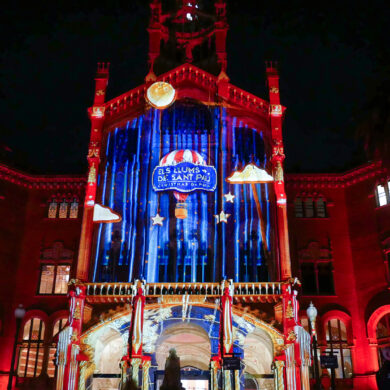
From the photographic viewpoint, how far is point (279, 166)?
117 feet

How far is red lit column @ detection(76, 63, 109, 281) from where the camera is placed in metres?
33.8

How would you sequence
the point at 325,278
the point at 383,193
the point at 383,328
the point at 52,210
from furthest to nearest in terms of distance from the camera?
the point at 52,210 < the point at 325,278 < the point at 383,193 < the point at 383,328

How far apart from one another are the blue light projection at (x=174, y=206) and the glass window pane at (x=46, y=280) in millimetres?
5556

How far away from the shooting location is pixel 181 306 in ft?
104

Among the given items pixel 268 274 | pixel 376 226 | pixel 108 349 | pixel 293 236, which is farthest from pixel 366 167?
pixel 108 349

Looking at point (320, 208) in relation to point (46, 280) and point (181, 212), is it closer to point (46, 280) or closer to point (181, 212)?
point (181, 212)

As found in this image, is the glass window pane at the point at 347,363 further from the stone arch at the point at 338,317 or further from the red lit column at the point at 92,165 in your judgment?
the red lit column at the point at 92,165

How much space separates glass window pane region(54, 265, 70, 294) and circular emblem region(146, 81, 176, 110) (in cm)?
1384

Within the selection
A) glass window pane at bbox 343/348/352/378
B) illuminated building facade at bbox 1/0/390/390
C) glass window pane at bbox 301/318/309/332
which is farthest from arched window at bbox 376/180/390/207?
glass window pane at bbox 343/348/352/378

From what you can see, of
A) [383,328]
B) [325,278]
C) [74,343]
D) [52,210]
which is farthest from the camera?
[52,210]

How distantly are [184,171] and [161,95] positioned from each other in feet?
20.9

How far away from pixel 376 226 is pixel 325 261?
14.4 feet

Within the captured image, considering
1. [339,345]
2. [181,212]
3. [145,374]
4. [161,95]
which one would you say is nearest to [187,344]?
[145,374]

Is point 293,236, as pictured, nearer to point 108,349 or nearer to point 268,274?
point 268,274
